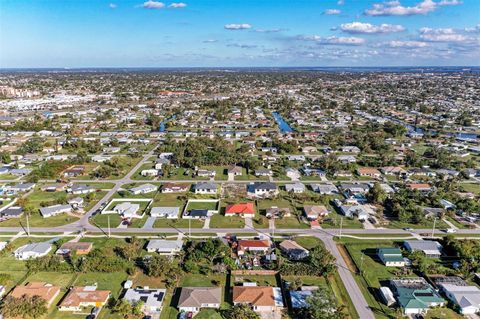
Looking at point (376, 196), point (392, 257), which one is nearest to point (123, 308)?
point (392, 257)

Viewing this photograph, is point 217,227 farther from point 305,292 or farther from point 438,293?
point 438,293

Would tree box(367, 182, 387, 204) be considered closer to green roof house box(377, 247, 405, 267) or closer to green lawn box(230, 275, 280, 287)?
green roof house box(377, 247, 405, 267)

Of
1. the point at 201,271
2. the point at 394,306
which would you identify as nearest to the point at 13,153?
the point at 201,271

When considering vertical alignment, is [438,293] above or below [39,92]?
below

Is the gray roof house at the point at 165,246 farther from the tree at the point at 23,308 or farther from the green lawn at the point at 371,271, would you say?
the green lawn at the point at 371,271

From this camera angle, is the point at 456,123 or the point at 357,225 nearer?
the point at 357,225

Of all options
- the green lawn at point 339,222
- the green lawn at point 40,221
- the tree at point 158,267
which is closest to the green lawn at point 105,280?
the tree at point 158,267

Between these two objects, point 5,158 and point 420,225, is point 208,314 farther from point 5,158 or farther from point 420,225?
point 5,158
